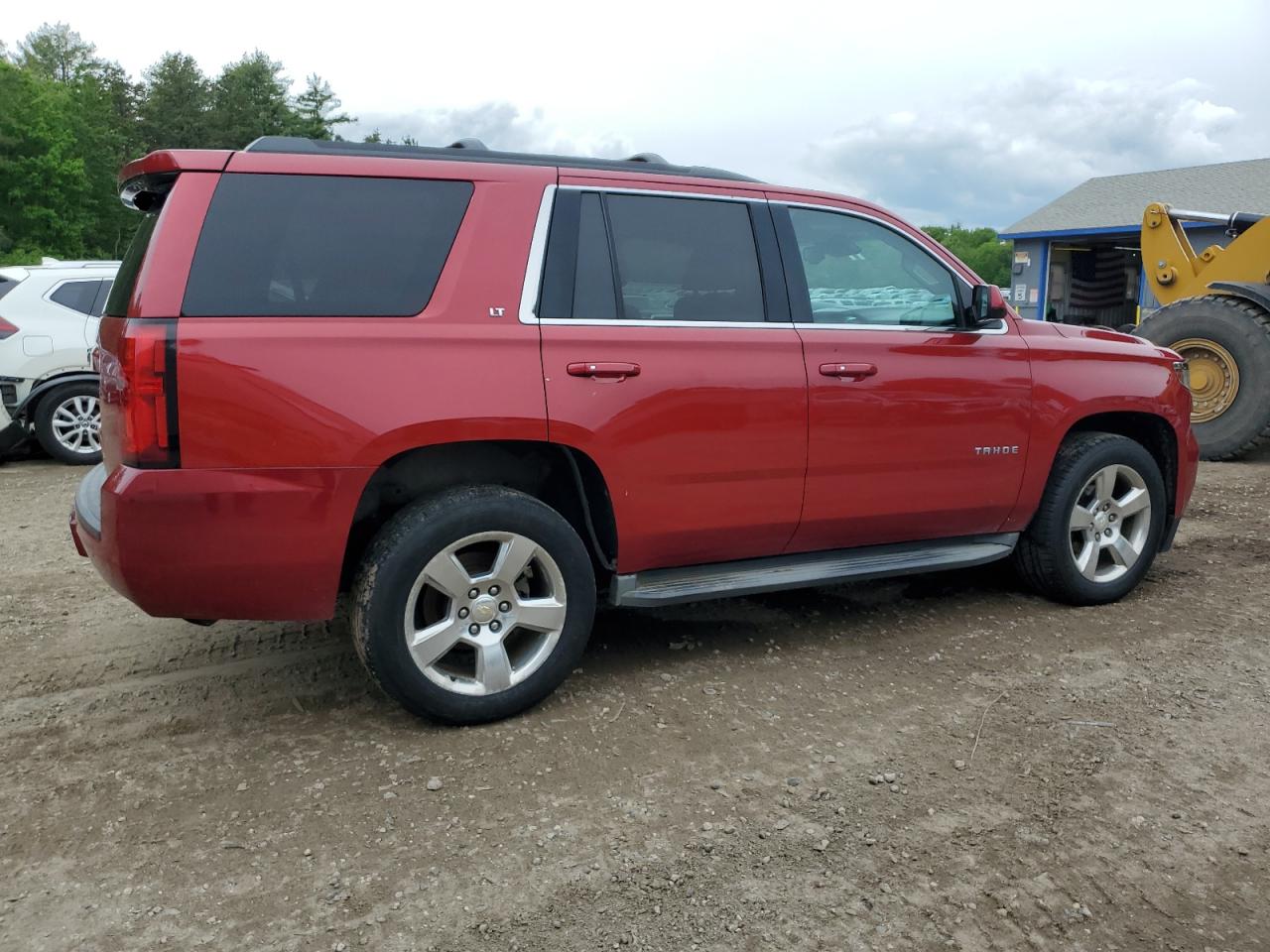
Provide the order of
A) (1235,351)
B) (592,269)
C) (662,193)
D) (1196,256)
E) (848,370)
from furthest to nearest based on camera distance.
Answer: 1. (1196,256)
2. (1235,351)
3. (848,370)
4. (662,193)
5. (592,269)

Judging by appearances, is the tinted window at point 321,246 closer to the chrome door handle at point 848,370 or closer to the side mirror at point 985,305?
the chrome door handle at point 848,370

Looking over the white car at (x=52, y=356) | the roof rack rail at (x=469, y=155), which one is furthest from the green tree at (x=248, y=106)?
the roof rack rail at (x=469, y=155)

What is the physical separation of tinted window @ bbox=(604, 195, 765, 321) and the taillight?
150 centimetres

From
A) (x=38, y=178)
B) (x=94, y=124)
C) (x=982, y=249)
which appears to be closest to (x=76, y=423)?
(x=38, y=178)

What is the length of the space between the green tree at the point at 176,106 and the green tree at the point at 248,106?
22.1 inches

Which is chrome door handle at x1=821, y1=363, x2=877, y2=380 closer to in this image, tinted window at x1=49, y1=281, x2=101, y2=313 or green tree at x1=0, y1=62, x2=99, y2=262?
tinted window at x1=49, y1=281, x2=101, y2=313

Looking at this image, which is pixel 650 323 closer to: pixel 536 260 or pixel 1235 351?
pixel 536 260

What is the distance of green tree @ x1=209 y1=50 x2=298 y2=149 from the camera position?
48.0 m

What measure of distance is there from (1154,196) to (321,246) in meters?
27.2

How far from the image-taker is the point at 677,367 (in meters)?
3.58

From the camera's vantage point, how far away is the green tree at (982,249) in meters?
49.3

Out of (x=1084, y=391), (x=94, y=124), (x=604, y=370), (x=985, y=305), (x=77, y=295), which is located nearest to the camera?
(x=604, y=370)

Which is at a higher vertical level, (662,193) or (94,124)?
(94,124)

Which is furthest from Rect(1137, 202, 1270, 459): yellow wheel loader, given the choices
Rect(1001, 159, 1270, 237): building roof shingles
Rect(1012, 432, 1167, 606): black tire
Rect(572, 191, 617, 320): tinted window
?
Rect(1001, 159, 1270, 237): building roof shingles
